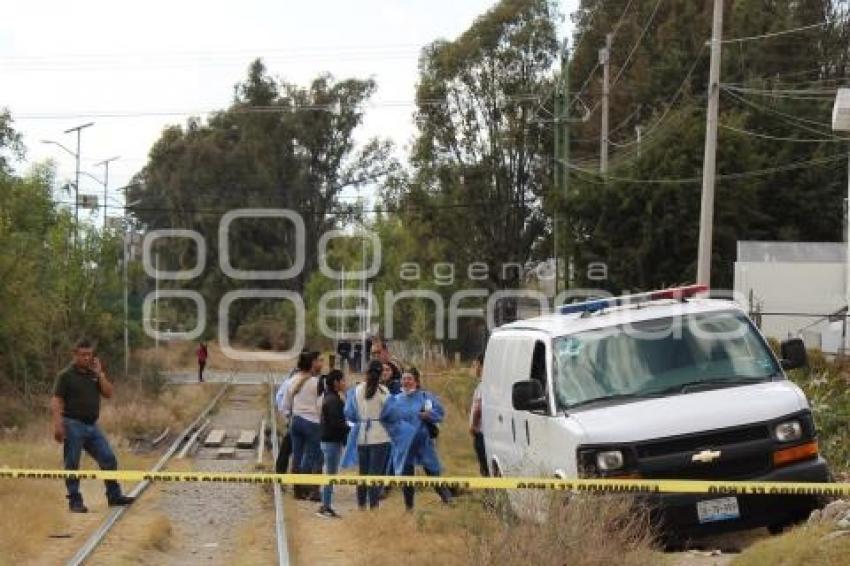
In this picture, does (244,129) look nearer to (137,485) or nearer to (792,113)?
(792,113)

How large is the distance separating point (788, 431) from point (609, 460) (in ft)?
4.32

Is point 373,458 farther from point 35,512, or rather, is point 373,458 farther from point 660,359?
point 660,359

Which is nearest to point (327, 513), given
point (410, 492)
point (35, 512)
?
point (410, 492)

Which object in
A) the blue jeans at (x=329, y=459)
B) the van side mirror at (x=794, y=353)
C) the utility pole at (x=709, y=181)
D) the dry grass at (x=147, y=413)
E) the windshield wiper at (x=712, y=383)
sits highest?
the utility pole at (x=709, y=181)

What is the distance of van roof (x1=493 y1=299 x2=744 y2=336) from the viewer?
35.0ft

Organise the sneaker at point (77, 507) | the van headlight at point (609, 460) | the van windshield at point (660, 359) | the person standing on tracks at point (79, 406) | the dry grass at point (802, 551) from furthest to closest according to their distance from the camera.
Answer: the sneaker at point (77, 507)
the person standing on tracks at point (79, 406)
the van windshield at point (660, 359)
the van headlight at point (609, 460)
the dry grass at point (802, 551)

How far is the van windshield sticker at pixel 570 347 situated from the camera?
34.6 feet

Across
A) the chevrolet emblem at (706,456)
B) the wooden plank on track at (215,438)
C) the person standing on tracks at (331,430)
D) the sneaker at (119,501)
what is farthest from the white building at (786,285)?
the chevrolet emblem at (706,456)

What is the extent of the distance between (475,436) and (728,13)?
48692 millimetres

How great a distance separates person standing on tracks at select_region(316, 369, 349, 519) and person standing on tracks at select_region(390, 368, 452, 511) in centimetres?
68

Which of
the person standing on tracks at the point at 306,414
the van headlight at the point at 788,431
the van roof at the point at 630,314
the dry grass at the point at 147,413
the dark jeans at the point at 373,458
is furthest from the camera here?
the dry grass at the point at 147,413

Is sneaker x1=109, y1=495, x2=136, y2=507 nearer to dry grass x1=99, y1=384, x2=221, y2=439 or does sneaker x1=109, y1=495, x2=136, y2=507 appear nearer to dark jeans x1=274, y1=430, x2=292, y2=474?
dark jeans x1=274, y1=430, x2=292, y2=474

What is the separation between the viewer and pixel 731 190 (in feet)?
132

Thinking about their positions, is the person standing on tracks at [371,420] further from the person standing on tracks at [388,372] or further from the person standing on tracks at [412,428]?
the person standing on tracks at [388,372]
